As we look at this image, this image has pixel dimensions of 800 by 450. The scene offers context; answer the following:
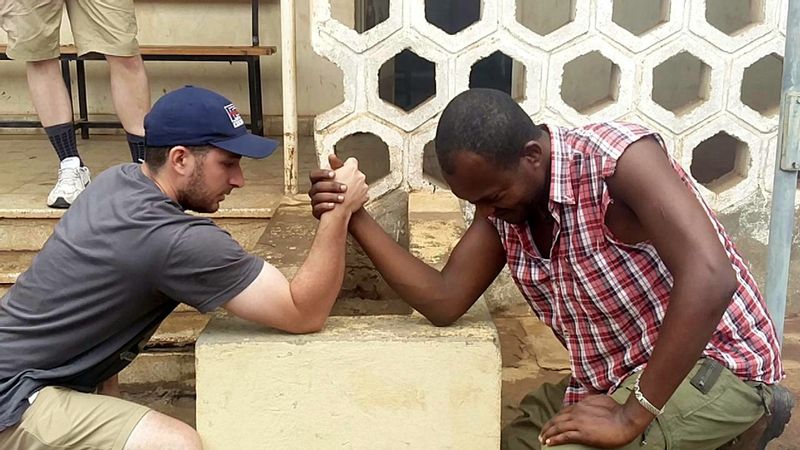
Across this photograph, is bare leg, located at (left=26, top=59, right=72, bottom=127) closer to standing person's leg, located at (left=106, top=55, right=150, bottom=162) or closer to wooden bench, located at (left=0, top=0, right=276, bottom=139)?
standing person's leg, located at (left=106, top=55, right=150, bottom=162)

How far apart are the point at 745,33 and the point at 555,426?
7.34ft

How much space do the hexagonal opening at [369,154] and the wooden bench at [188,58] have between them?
847mm

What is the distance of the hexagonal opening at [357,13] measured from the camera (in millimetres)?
6059

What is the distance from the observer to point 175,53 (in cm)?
577

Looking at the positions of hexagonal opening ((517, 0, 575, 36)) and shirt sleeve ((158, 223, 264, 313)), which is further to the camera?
hexagonal opening ((517, 0, 575, 36))

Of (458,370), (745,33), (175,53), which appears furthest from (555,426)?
(175,53)

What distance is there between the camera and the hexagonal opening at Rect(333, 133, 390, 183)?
4891mm

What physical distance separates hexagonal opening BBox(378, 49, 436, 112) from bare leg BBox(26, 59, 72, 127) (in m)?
2.34

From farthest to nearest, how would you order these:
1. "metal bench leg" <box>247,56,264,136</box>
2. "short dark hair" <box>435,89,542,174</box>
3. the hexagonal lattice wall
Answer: "metal bench leg" <box>247,56,264,136</box>
the hexagonal lattice wall
"short dark hair" <box>435,89,542,174</box>

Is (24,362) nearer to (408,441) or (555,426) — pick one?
(408,441)

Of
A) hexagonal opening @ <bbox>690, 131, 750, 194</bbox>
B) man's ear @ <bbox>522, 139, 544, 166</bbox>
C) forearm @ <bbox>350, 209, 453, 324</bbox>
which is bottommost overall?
hexagonal opening @ <bbox>690, 131, 750, 194</bbox>

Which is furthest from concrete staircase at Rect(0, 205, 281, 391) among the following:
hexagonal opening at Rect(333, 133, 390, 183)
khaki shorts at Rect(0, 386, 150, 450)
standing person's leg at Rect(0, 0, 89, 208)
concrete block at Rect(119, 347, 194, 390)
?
khaki shorts at Rect(0, 386, 150, 450)

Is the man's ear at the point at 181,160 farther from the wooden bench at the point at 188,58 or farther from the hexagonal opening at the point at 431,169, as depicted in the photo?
the wooden bench at the point at 188,58

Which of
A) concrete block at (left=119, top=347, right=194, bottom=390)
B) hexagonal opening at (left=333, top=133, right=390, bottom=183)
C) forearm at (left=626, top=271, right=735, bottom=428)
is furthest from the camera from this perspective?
hexagonal opening at (left=333, top=133, right=390, bottom=183)
